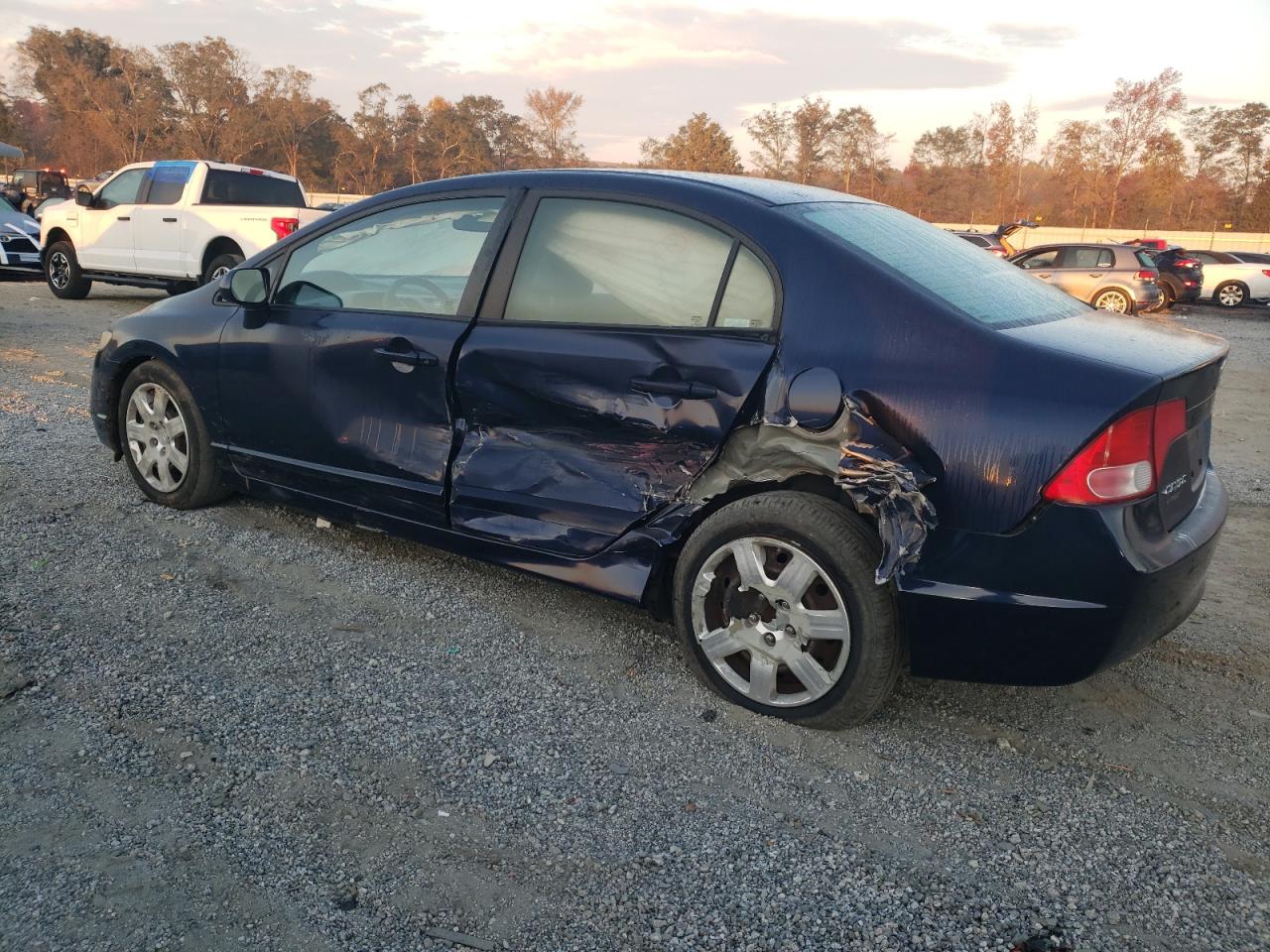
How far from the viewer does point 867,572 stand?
276 centimetres

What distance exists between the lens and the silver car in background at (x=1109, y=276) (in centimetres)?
1883

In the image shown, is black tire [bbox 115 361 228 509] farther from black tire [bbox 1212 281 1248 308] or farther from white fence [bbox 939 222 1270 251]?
white fence [bbox 939 222 1270 251]

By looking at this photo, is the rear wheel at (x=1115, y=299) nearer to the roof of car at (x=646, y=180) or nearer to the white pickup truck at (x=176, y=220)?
the white pickup truck at (x=176, y=220)

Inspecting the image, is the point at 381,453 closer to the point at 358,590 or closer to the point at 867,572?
the point at 358,590

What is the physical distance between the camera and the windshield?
293 cm

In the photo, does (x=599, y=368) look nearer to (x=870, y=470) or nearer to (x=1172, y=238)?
(x=870, y=470)

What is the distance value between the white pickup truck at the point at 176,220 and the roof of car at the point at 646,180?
9562mm

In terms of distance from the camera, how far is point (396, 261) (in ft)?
12.8

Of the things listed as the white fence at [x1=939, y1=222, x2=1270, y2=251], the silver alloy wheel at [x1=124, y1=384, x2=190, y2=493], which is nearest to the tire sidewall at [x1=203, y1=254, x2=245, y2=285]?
the silver alloy wheel at [x1=124, y1=384, x2=190, y2=493]

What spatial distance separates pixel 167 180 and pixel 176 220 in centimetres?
62

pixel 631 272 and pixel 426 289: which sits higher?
pixel 631 272

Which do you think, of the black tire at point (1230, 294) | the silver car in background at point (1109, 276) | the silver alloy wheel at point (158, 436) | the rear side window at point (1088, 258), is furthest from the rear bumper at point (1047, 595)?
→ the black tire at point (1230, 294)

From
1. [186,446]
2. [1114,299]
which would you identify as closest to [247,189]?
[186,446]

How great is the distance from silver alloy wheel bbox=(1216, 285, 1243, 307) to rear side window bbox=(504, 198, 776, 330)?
24.1 metres
